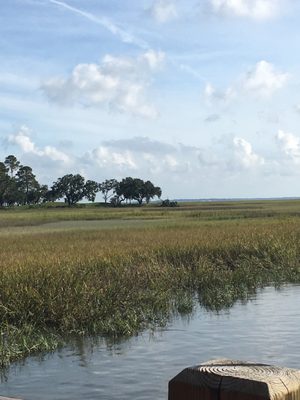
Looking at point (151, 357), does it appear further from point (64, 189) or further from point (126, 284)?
point (64, 189)

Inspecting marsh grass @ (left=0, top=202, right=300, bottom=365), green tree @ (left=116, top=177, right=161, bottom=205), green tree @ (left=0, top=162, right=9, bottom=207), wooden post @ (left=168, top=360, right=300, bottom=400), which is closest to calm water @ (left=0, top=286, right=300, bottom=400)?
marsh grass @ (left=0, top=202, right=300, bottom=365)

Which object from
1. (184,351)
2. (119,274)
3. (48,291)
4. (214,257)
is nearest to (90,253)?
(119,274)

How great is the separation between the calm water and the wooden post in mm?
5743

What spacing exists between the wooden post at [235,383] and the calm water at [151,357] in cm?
574

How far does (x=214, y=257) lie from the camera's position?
18.1 meters

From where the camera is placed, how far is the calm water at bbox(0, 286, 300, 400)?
7.71 meters

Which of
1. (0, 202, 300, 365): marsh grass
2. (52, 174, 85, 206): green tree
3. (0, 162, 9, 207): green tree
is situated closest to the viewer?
(0, 202, 300, 365): marsh grass

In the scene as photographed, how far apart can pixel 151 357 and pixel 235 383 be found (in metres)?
7.72

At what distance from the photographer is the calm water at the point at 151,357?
7711 mm

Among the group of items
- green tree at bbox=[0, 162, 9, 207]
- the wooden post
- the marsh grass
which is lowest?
the marsh grass

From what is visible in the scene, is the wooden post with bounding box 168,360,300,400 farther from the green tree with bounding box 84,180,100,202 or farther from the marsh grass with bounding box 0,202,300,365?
the green tree with bounding box 84,180,100,202

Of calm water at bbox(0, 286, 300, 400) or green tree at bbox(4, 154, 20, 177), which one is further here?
green tree at bbox(4, 154, 20, 177)

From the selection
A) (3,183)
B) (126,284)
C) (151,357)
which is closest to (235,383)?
(151,357)

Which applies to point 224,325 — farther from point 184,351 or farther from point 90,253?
point 90,253
